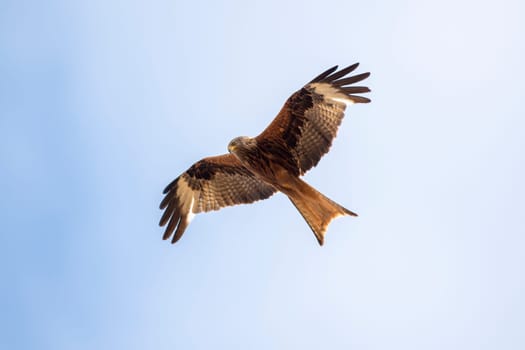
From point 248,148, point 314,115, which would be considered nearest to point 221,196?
point 248,148

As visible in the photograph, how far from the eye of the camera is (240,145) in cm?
1190

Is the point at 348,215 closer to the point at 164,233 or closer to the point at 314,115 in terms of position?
the point at 314,115

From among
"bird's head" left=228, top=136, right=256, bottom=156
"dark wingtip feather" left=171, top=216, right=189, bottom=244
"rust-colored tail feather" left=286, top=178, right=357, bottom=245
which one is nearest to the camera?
"rust-colored tail feather" left=286, top=178, right=357, bottom=245

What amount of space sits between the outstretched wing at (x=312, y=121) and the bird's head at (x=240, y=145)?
0.21 m

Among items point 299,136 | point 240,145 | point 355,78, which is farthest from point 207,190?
point 355,78

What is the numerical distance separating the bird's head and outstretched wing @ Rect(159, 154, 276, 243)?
0.70 meters

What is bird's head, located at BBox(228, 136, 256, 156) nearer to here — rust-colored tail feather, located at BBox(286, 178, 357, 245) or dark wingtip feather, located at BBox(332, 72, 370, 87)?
rust-colored tail feather, located at BBox(286, 178, 357, 245)

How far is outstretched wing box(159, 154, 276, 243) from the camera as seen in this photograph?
1276cm

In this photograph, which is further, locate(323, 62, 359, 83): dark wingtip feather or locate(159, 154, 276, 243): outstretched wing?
locate(159, 154, 276, 243): outstretched wing

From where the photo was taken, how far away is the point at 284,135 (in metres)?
12.1

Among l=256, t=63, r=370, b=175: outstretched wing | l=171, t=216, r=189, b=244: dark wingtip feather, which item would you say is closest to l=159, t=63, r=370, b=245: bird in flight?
l=256, t=63, r=370, b=175: outstretched wing

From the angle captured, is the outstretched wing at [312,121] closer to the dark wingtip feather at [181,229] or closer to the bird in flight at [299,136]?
the bird in flight at [299,136]

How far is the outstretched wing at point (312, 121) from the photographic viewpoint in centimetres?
1208

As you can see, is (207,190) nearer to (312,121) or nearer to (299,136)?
(299,136)
